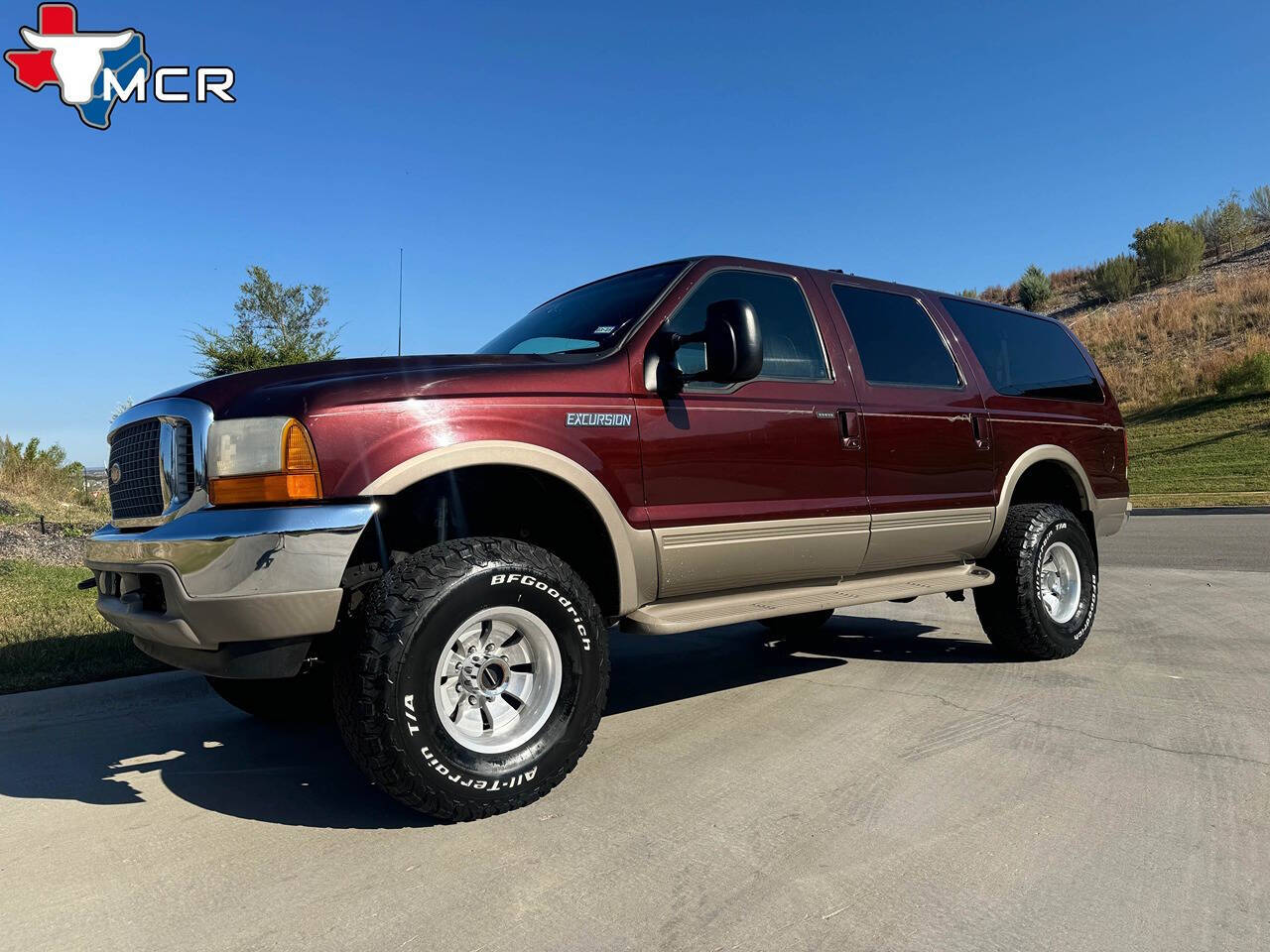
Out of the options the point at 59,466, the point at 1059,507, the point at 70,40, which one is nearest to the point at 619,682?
the point at 1059,507

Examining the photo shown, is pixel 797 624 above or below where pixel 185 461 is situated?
below

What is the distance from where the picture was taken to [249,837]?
297 cm

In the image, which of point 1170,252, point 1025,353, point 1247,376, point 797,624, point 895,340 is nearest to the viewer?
point 895,340

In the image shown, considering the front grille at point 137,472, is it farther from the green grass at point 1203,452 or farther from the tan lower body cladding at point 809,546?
the green grass at point 1203,452

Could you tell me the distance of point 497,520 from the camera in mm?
3820

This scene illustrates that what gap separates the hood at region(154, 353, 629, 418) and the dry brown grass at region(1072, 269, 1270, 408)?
26851 millimetres

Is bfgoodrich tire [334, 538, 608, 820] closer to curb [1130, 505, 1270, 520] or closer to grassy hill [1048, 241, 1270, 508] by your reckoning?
curb [1130, 505, 1270, 520]

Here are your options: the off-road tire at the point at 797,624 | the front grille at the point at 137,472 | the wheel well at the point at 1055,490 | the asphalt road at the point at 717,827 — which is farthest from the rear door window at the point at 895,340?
the front grille at the point at 137,472

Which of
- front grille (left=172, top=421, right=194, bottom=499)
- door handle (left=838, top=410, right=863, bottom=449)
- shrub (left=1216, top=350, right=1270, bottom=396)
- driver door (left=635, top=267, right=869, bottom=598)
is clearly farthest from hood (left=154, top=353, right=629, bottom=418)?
shrub (left=1216, top=350, right=1270, bottom=396)

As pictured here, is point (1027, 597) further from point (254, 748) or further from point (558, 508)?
point (254, 748)

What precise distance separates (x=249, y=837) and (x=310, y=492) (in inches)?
45.4

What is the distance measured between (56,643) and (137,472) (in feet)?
9.48

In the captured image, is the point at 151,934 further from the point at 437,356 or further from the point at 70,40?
the point at 70,40

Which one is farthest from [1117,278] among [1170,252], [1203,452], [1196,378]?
[1203,452]
